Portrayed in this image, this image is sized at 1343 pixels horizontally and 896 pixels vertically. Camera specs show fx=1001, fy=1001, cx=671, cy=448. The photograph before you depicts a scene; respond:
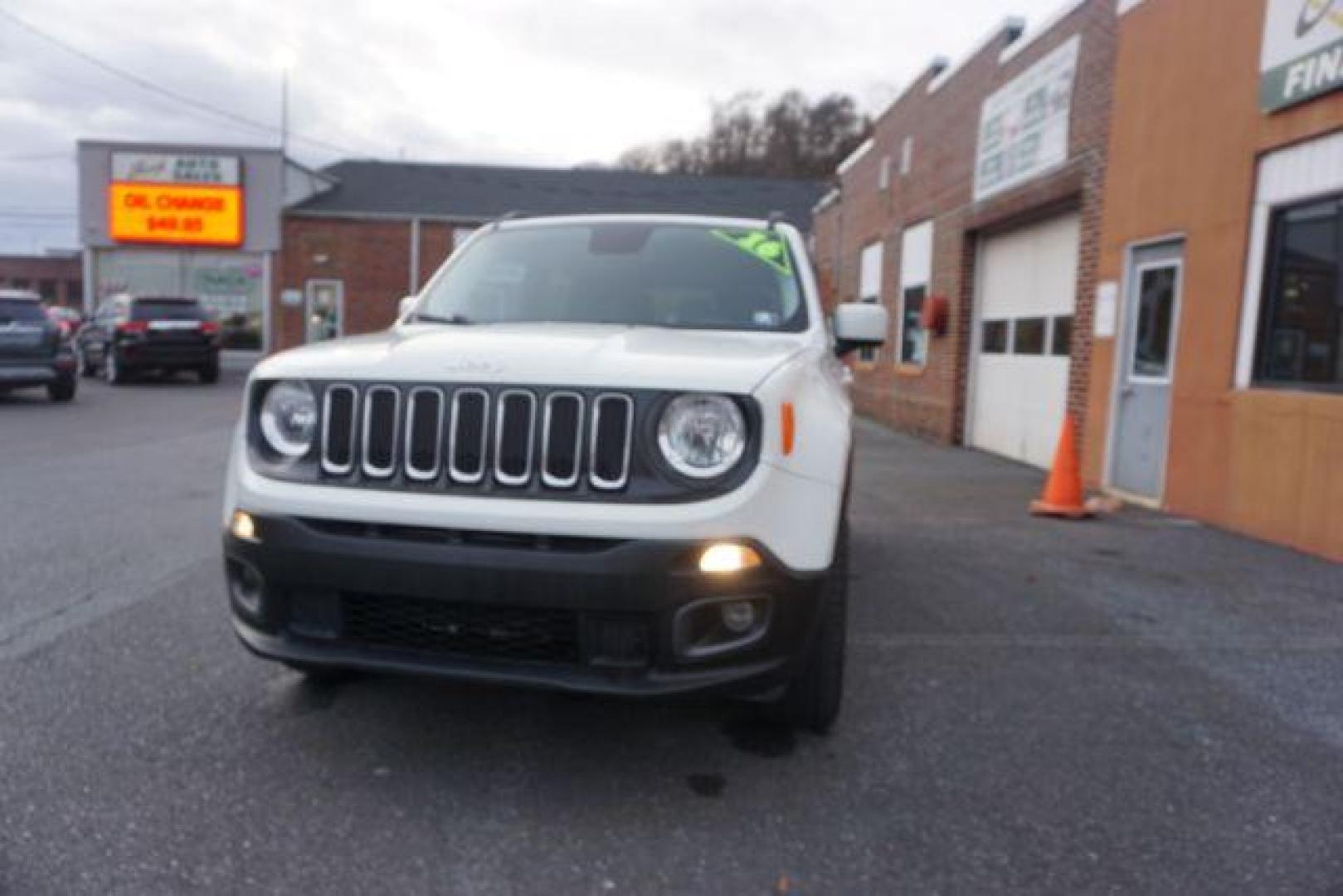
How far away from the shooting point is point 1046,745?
3246 mm

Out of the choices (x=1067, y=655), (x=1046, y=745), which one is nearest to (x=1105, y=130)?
(x=1067, y=655)

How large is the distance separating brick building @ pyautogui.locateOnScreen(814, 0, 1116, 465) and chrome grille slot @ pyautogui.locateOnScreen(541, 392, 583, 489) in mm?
7801

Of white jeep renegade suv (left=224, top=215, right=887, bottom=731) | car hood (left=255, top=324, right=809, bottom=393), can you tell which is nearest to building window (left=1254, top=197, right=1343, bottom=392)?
car hood (left=255, top=324, right=809, bottom=393)

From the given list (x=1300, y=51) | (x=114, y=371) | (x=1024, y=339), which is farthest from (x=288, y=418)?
(x=114, y=371)

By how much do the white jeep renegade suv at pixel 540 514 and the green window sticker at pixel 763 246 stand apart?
4.20ft

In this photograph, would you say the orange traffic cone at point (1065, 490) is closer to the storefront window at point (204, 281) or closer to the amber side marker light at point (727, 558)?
the amber side marker light at point (727, 558)

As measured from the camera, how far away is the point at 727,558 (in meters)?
2.49

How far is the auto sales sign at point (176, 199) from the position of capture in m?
29.6

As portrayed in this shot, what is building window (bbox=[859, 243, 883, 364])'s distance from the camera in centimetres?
1717

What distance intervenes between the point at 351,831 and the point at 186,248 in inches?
1250

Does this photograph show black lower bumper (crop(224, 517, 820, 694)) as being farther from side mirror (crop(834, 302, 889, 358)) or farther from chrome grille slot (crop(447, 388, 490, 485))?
side mirror (crop(834, 302, 889, 358))

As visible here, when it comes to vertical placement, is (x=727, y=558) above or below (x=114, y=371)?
above

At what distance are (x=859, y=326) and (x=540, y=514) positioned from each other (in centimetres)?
203

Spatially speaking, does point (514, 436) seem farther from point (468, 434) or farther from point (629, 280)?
point (629, 280)
